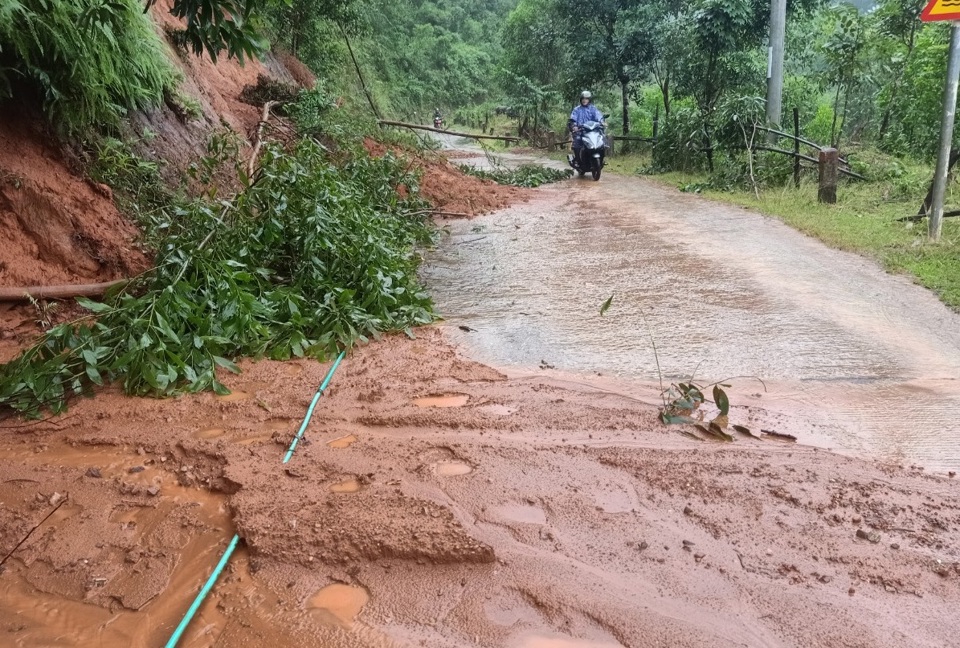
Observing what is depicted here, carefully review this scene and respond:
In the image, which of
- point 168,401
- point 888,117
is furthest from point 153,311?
point 888,117

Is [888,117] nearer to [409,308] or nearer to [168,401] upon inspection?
[409,308]

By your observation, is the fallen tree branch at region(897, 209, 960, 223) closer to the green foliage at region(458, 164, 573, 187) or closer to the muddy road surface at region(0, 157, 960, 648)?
the muddy road surface at region(0, 157, 960, 648)

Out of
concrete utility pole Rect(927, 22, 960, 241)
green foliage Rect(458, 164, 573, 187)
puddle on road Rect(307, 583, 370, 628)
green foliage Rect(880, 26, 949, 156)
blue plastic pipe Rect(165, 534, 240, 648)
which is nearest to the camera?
blue plastic pipe Rect(165, 534, 240, 648)

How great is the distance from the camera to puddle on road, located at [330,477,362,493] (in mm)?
2793

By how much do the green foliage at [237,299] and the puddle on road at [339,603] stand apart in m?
1.88

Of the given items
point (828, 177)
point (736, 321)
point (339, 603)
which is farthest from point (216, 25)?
point (828, 177)

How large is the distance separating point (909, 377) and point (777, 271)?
2.25 metres

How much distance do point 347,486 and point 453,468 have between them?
49 centimetres

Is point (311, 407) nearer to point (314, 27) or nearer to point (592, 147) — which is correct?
point (592, 147)

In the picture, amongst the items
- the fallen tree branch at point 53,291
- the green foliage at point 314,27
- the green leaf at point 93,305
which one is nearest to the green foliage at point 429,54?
the green foliage at point 314,27

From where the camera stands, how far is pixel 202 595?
220 centimetres

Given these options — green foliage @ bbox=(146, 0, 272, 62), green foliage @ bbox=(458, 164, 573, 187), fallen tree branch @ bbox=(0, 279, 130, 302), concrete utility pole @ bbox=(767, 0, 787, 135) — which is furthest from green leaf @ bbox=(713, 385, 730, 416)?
green foliage @ bbox=(458, 164, 573, 187)

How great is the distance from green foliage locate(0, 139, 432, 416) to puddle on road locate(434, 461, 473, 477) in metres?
1.59

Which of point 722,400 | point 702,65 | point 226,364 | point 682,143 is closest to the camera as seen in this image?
point 722,400
